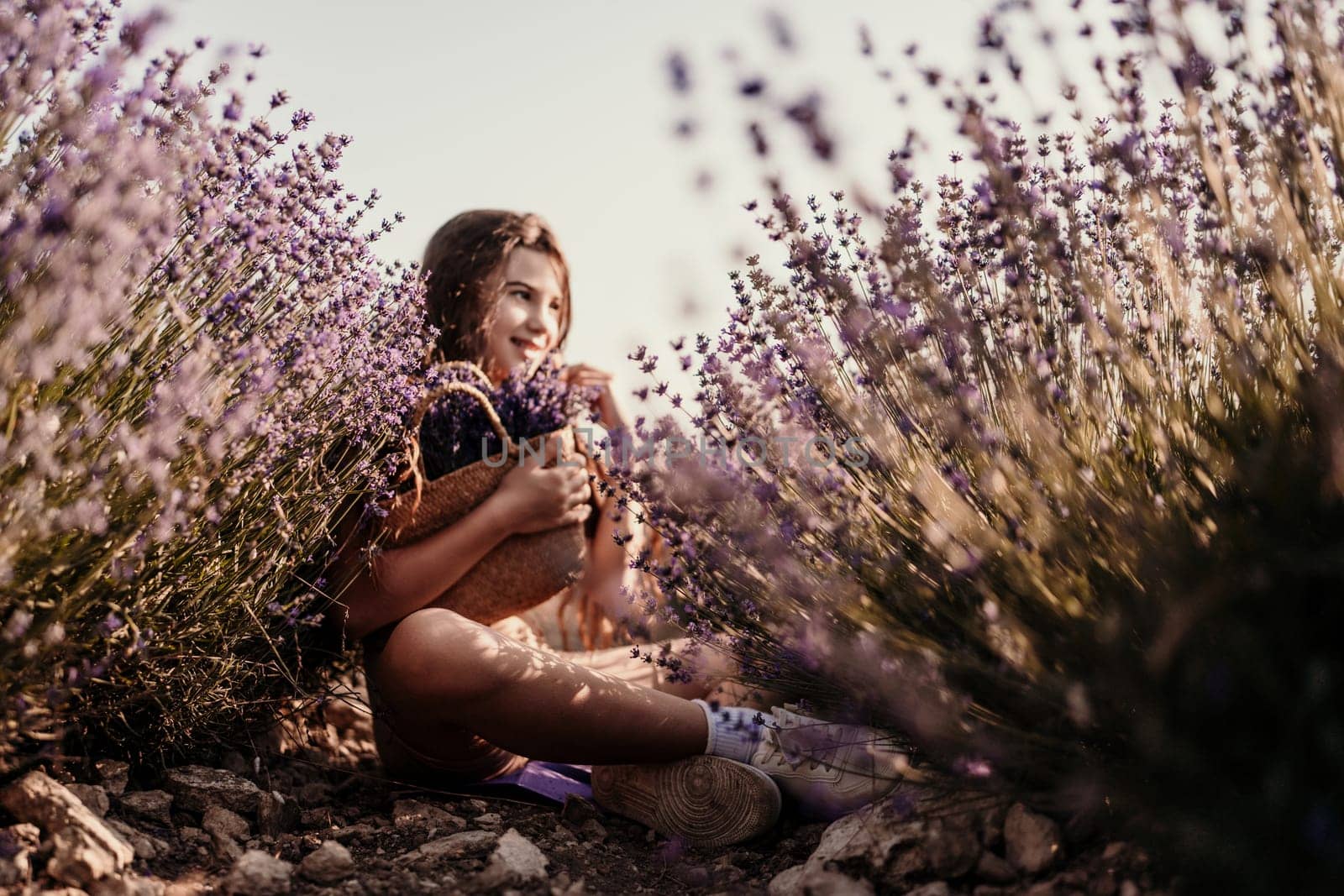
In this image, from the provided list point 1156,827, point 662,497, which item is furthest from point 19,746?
point 1156,827

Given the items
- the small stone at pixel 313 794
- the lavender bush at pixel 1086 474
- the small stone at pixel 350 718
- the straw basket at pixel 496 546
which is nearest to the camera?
the lavender bush at pixel 1086 474

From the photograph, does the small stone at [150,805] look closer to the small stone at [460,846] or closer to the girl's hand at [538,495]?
the small stone at [460,846]

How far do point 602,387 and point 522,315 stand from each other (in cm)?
35

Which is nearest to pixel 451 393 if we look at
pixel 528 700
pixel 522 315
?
pixel 522 315

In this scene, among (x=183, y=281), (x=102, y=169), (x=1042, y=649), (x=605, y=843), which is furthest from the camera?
(x=605, y=843)

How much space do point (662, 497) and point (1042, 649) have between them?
79 centimetres

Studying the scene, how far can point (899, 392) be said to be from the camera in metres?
1.53

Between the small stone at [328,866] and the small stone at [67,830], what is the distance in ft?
0.84

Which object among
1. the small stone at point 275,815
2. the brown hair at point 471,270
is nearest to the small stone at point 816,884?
the small stone at point 275,815

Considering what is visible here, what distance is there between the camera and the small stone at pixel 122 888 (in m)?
1.37

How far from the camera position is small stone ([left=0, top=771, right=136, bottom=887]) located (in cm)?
137

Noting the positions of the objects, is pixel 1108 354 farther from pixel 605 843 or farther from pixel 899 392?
pixel 605 843

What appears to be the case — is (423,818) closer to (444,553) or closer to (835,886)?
(444,553)

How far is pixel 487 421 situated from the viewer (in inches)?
98.0
